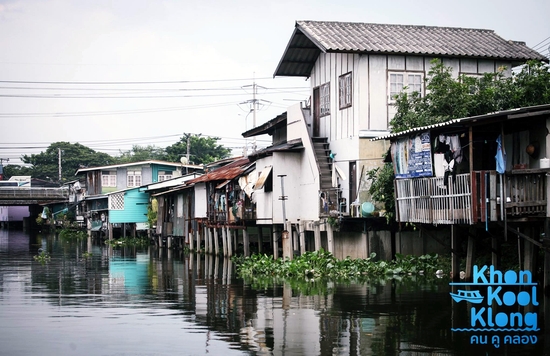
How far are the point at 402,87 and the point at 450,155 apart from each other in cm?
756

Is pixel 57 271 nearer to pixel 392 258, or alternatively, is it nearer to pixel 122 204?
pixel 392 258

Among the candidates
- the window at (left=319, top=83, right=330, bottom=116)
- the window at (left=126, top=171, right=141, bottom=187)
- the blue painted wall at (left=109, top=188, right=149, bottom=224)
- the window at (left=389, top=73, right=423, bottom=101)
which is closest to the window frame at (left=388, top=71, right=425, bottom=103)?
the window at (left=389, top=73, right=423, bottom=101)

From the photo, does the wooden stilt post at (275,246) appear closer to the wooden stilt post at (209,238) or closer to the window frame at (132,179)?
the wooden stilt post at (209,238)

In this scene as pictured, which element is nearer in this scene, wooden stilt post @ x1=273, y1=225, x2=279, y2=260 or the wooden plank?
the wooden plank

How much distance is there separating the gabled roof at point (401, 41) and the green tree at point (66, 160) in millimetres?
66630

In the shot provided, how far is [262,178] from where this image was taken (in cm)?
2938

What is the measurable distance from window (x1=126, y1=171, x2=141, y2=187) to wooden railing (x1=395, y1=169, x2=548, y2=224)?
42260 mm

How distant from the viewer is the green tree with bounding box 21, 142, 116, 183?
305ft

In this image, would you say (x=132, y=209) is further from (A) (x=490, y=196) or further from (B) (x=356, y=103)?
(A) (x=490, y=196)

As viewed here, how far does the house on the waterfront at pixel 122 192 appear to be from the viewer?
5547 cm

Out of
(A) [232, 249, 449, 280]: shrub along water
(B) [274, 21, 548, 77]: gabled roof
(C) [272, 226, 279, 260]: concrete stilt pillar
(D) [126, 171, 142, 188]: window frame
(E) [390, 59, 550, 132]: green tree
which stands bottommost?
(A) [232, 249, 449, 280]: shrub along water

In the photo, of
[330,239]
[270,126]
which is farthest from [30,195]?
[330,239]

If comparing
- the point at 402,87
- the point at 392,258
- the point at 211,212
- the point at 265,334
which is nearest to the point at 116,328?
the point at 265,334

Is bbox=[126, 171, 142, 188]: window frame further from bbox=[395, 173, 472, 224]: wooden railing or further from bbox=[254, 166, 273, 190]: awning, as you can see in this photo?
bbox=[395, 173, 472, 224]: wooden railing
